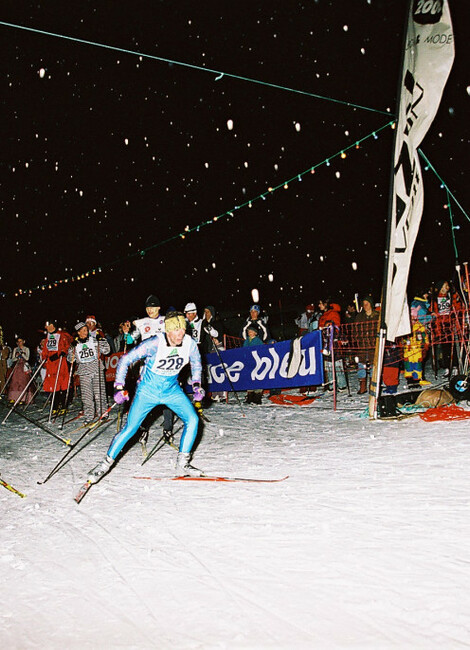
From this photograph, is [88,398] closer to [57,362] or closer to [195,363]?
[57,362]

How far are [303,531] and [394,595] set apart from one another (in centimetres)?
108

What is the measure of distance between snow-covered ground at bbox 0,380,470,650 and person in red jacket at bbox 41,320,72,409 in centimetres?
551

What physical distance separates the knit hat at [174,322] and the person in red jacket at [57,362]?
22.6 ft

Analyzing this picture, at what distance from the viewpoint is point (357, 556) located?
327cm

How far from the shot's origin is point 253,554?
3.44 m

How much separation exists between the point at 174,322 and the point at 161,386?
2.35 ft

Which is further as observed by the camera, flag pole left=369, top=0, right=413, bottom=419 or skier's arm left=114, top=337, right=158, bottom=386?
flag pole left=369, top=0, right=413, bottom=419

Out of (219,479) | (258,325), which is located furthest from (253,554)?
(258,325)

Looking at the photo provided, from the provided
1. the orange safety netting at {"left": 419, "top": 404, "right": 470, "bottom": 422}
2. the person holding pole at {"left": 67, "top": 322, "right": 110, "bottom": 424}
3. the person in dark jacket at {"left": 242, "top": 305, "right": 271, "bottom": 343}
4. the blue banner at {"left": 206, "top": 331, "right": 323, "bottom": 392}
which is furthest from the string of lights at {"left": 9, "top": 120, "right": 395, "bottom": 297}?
the person holding pole at {"left": 67, "top": 322, "right": 110, "bottom": 424}

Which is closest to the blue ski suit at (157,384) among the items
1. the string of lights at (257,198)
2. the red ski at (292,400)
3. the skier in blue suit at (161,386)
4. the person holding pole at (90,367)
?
the skier in blue suit at (161,386)

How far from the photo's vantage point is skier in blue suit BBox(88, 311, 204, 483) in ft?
17.7

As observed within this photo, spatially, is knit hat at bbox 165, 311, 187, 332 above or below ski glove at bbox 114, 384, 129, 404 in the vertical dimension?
above

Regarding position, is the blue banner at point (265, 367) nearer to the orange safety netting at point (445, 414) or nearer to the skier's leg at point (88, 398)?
the orange safety netting at point (445, 414)

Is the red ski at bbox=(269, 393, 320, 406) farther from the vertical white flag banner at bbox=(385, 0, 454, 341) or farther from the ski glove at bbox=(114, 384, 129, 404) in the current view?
the ski glove at bbox=(114, 384, 129, 404)
